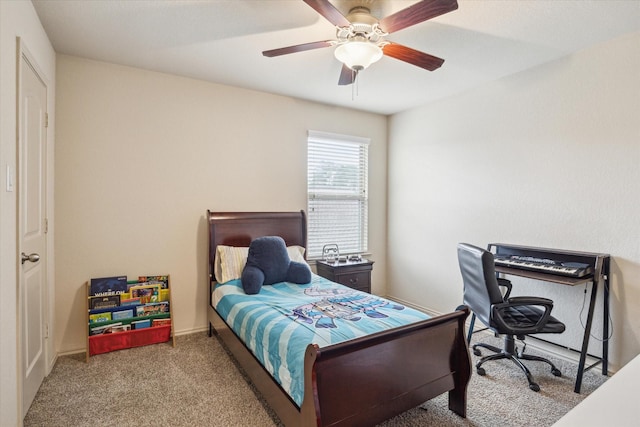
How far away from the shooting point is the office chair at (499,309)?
241cm

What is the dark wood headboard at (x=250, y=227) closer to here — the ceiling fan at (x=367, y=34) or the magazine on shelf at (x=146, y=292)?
the magazine on shelf at (x=146, y=292)

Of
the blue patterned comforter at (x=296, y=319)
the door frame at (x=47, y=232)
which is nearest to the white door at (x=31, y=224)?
the door frame at (x=47, y=232)

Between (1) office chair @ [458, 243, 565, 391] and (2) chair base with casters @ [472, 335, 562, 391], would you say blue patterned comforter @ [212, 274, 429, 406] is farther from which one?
(2) chair base with casters @ [472, 335, 562, 391]

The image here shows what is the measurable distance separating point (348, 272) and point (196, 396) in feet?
6.80

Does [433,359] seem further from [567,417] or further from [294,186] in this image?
[294,186]

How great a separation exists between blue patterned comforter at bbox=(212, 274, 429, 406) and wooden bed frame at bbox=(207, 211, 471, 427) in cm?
12

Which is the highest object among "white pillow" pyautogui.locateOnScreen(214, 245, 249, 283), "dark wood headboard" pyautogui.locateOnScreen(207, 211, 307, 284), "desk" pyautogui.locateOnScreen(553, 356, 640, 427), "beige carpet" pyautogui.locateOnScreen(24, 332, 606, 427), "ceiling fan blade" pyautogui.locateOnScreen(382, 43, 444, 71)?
"ceiling fan blade" pyautogui.locateOnScreen(382, 43, 444, 71)

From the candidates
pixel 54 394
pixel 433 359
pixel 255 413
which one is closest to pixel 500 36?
pixel 433 359

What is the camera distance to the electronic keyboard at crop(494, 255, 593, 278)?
8.09 ft

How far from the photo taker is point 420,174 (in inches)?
167

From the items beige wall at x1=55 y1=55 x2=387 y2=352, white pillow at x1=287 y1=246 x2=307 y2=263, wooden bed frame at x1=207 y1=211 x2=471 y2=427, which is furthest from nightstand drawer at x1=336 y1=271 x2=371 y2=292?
wooden bed frame at x1=207 y1=211 x2=471 y2=427

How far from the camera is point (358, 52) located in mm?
2008

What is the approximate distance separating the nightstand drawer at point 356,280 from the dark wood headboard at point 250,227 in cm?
59

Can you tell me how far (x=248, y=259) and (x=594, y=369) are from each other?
10.0 feet
